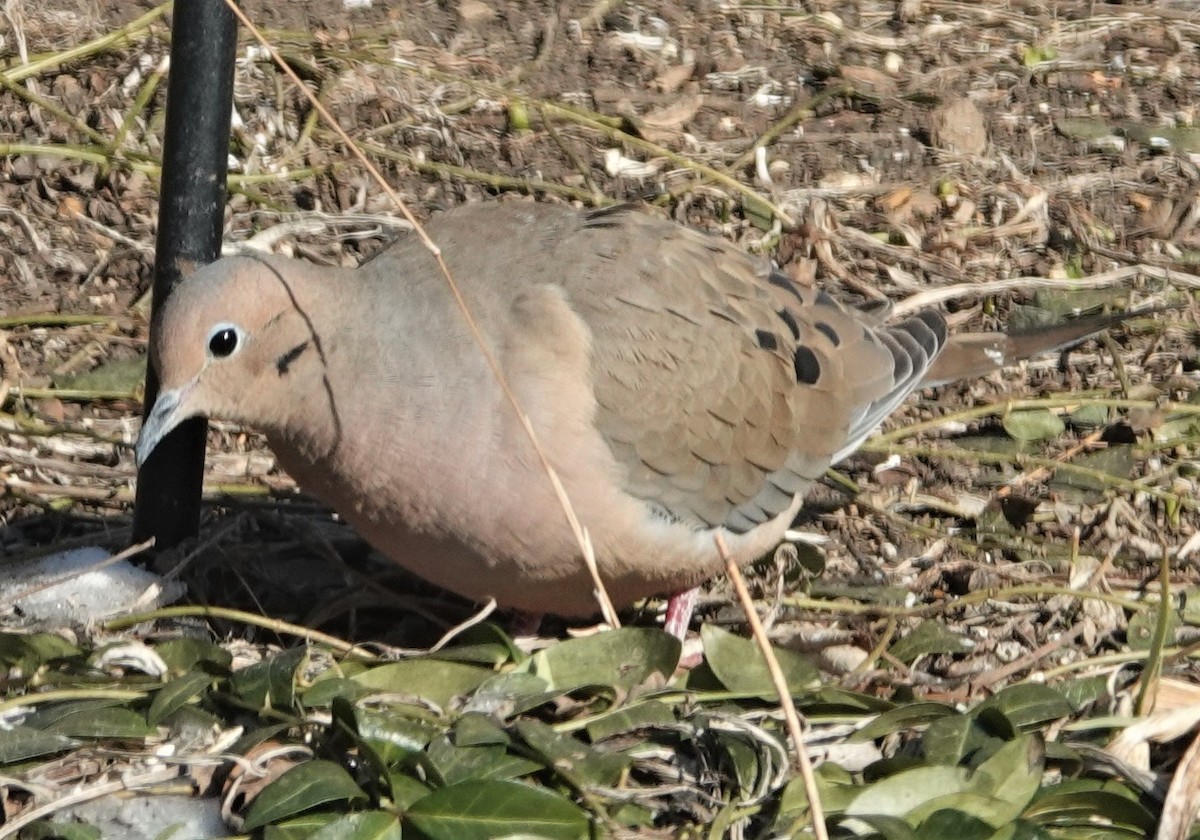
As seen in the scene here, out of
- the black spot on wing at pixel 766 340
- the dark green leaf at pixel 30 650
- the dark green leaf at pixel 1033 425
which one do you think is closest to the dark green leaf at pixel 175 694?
the dark green leaf at pixel 30 650

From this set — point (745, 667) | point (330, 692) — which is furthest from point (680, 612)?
point (330, 692)

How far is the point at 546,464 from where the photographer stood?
129 inches

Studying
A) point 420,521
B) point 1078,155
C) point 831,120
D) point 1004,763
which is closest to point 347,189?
point 831,120

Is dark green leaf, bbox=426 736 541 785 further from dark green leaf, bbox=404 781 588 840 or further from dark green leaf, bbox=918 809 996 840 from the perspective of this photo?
dark green leaf, bbox=918 809 996 840

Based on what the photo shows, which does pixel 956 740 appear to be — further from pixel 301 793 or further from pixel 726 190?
pixel 726 190

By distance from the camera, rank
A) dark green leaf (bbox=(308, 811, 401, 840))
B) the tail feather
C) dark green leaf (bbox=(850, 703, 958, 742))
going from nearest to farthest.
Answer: dark green leaf (bbox=(308, 811, 401, 840)), dark green leaf (bbox=(850, 703, 958, 742)), the tail feather

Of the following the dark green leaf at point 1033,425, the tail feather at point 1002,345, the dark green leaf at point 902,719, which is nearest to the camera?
the dark green leaf at point 902,719

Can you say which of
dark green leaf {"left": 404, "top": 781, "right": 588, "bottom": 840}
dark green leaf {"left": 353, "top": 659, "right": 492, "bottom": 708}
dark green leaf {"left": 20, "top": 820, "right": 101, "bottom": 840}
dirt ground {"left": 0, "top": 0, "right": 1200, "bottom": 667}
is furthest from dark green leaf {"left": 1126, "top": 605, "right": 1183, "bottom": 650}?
dark green leaf {"left": 20, "top": 820, "right": 101, "bottom": 840}

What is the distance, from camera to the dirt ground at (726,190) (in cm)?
429

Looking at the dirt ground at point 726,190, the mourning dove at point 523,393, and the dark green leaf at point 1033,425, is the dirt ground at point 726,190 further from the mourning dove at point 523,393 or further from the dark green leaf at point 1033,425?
the mourning dove at point 523,393

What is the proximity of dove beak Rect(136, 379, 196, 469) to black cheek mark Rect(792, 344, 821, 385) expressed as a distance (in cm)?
151

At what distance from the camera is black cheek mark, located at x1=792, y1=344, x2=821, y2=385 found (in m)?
4.13

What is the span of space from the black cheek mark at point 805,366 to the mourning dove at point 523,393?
0.09 ft

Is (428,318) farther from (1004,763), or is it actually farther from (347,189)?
(347,189)
